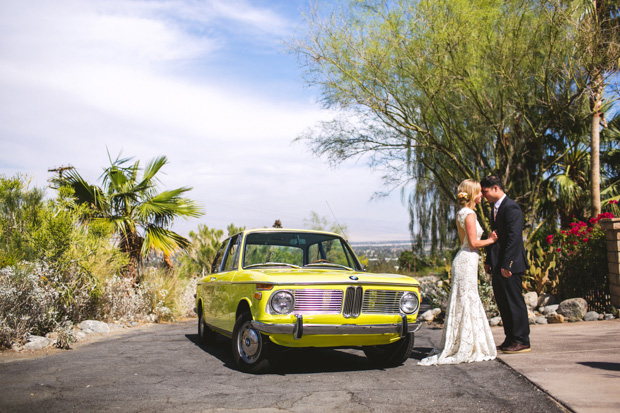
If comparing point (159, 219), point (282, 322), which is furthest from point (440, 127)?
point (282, 322)

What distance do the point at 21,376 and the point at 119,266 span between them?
5.77m

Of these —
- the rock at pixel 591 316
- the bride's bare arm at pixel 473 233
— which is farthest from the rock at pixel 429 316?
the bride's bare arm at pixel 473 233

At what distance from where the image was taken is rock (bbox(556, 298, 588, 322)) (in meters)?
10.2

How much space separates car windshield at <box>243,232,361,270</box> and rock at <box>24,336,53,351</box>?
12.4ft

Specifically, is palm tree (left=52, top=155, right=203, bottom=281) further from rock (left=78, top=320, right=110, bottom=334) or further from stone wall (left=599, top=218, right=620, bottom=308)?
stone wall (left=599, top=218, right=620, bottom=308)

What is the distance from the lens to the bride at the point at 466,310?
6824 mm

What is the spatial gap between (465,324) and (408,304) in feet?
2.42

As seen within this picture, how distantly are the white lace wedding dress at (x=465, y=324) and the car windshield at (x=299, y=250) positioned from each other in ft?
4.67

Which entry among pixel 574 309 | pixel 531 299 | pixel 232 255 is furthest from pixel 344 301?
pixel 531 299

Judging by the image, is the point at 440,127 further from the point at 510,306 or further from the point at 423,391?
the point at 423,391

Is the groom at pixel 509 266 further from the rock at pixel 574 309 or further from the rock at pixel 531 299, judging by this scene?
the rock at pixel 531 299

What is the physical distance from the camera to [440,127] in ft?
57.4

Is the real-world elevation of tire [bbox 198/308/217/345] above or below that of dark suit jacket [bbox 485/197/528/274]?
below

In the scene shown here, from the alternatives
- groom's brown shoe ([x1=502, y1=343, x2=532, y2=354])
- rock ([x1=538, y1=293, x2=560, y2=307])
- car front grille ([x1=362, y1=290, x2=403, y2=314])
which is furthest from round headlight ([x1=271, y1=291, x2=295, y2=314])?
rock ([x1=538, y1=293, x2=560, y2=307])
